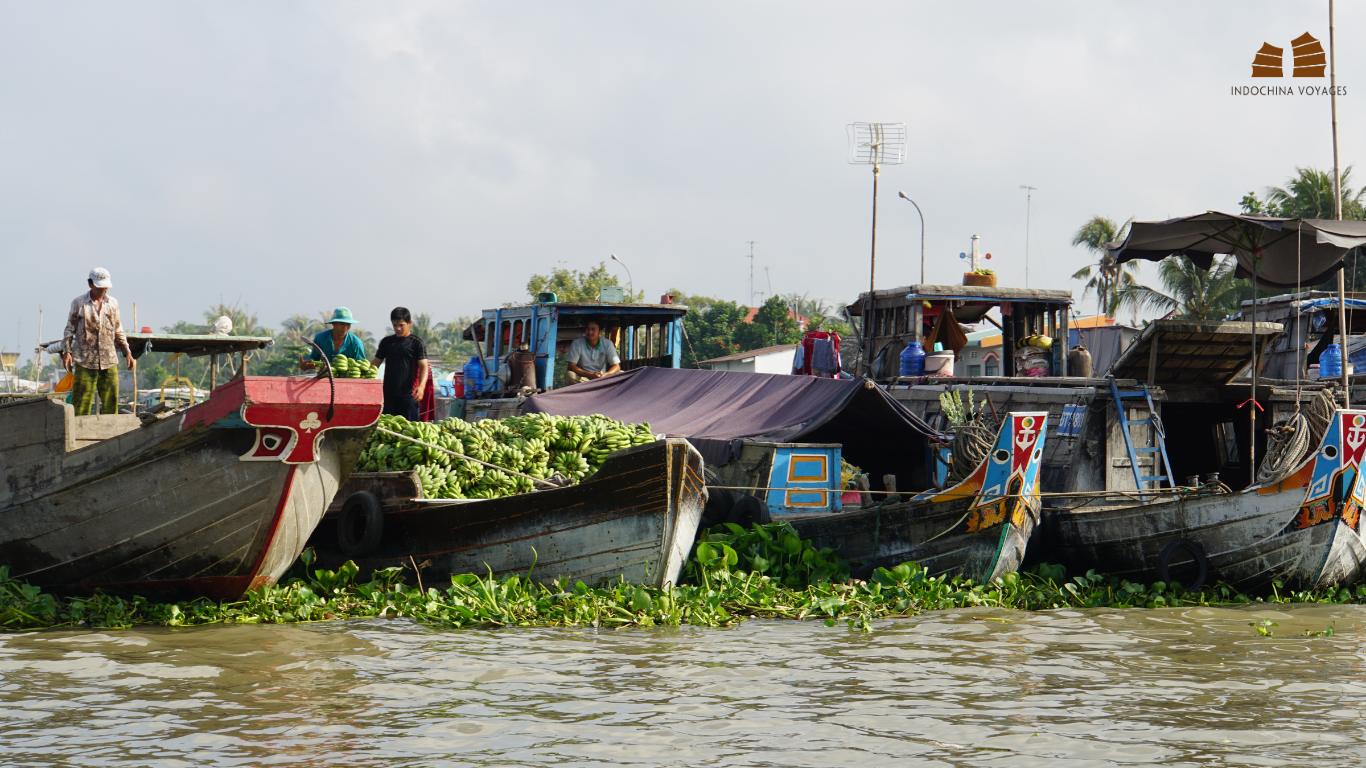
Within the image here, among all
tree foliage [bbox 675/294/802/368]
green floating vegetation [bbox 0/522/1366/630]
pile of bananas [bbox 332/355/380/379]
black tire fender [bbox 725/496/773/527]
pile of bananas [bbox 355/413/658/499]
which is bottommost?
green floating vegetation [bbox 0/522/1366/630]

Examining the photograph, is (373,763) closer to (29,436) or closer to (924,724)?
(924,724)

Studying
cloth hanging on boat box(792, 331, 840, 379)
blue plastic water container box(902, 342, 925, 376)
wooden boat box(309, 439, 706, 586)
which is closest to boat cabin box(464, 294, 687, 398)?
cloth hanging on boat box(792, 331, 840, 379)

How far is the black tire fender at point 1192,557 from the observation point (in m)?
8.97

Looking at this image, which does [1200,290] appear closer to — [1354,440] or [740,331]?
[740,331]

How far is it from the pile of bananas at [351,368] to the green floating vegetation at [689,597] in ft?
4.26

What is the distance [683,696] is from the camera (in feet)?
18.4

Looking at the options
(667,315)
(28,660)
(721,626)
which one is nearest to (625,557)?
(721,626)

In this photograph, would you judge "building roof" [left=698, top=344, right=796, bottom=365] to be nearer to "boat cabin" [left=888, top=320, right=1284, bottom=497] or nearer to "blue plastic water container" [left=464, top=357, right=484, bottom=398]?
"blue plastic water container" [left=464, top=357, right=484, bottom=398]

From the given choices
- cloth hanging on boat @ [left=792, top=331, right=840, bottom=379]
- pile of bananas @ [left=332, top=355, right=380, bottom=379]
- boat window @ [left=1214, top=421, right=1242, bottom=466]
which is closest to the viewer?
pile of bananas @ [left=332, top=355, right=380, bottom=379]

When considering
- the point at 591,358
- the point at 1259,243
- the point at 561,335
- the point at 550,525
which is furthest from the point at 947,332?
the point at 550,525

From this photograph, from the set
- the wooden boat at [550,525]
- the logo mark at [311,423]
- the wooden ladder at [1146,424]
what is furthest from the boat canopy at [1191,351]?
the logo mark at [311,423]

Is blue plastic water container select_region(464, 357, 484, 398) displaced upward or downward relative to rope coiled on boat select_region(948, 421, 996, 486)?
upward

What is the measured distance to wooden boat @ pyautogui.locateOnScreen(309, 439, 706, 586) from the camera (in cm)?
762

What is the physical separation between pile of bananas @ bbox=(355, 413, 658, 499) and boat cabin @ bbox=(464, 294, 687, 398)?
4.20 metres
